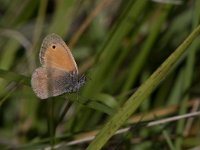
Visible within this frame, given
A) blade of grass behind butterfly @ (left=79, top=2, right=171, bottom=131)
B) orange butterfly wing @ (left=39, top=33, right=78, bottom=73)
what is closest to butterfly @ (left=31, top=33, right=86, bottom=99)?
orange butterfly wing @ (left=39, top=33, right=78, bottom=73)

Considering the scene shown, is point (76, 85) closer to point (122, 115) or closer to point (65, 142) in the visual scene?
point (65, 142)

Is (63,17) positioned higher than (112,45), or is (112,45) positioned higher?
(63,17)

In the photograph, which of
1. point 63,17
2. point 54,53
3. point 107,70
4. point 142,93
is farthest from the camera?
point 63,17

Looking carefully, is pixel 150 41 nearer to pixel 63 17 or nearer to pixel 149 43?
pixel 149 43

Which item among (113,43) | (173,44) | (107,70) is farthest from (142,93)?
(173,44)

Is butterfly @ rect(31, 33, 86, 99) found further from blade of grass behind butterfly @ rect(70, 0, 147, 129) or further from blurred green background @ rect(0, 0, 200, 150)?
blade of grass behind butterfly @ rect(70, 0, 147, 129)

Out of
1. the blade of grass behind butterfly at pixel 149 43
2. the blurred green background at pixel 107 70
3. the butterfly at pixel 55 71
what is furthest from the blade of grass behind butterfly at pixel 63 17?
the butterfly at pixel 55 71
